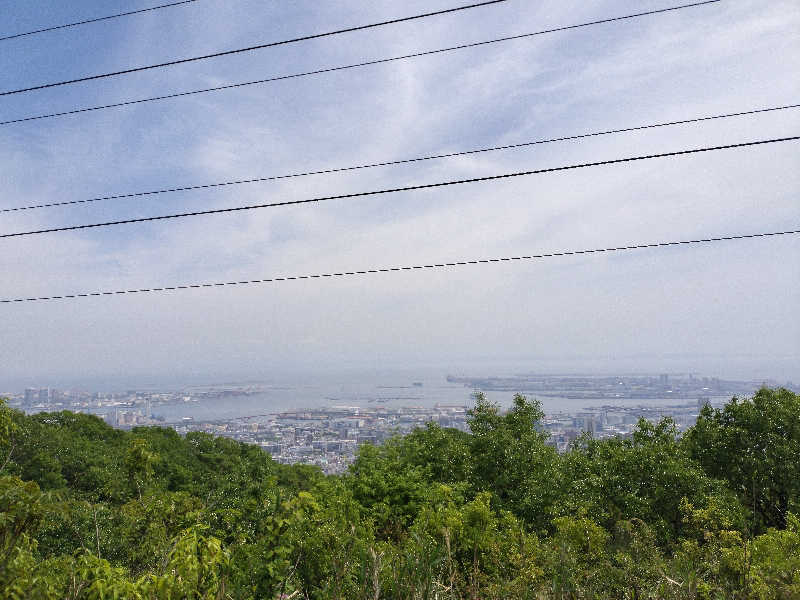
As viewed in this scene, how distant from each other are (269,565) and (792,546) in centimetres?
817

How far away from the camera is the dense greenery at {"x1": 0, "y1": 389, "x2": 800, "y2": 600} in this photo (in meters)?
2.82

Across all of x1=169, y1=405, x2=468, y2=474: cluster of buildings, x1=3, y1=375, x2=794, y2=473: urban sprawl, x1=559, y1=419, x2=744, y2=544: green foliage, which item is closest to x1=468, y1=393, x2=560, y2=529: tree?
x1=559, y1=419, x2=744, y2=544: green foliage

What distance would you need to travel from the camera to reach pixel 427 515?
7.44m

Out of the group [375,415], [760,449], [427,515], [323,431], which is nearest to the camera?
[427,515]

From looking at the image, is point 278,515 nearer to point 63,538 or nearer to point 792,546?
point 792,546

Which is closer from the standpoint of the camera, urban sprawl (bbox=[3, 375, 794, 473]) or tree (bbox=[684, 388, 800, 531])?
tree (bbox=[684, 388, 800, 531])

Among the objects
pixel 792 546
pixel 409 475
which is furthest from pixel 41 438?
pixel 792 546

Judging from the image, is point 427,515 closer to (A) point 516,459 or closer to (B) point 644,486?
(B) point 644,486

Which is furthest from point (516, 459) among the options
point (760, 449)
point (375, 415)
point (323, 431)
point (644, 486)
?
point (375, 415)

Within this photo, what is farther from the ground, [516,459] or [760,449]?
[760,449]

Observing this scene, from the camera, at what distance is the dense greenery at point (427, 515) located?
9.24ft

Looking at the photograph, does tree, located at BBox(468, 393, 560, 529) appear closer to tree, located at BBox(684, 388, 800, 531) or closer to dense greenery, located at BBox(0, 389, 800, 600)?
dense greenery, located at BBox(0, 389, 800, 600)

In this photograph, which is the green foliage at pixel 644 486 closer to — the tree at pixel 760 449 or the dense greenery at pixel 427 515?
the dense greenery at pixel 427 515

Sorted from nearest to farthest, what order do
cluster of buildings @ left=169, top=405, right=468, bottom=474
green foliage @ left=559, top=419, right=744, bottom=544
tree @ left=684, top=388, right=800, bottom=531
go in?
green foliage @ left=559, top=419, right=744, bottom=544 < tree @ left=684, top=388, right=800, bottom=531 < cluster of buildings @ left=169, top=405, right=468, bottom=474
